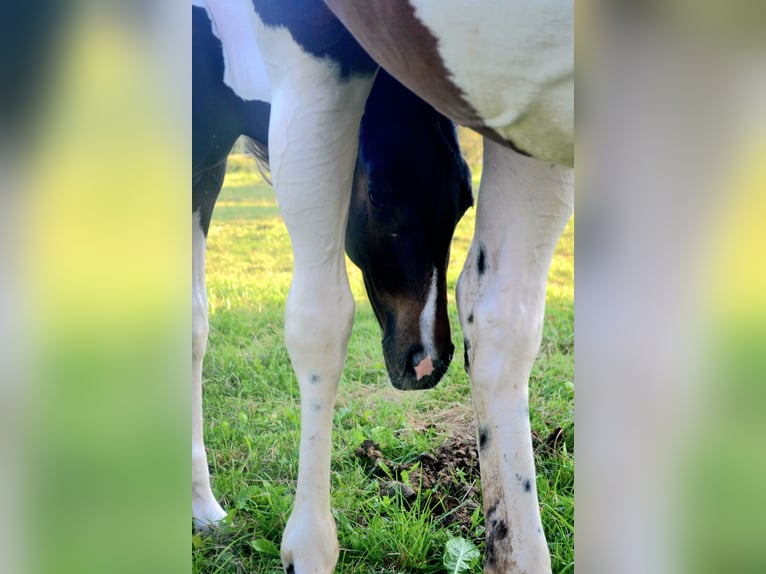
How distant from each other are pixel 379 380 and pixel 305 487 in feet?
1.61

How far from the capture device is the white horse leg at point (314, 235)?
3.84ft

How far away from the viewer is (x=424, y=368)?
1.46m

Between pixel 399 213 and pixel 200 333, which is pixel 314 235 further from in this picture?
pixel 200 333

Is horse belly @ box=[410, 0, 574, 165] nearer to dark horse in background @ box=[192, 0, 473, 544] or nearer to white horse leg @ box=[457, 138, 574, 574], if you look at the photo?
white horse leg @ box=[457, 138, 574, 574]

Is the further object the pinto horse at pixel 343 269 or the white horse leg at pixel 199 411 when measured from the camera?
the white horse leg at pixel 199 411

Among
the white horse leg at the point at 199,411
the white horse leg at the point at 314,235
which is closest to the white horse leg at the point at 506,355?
A: the white horse leg at the point at 314,235

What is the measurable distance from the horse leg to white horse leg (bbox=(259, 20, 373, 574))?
0.33 metres

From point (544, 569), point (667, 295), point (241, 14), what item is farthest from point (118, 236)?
point (241, 14)

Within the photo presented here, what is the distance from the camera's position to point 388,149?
4.58ft

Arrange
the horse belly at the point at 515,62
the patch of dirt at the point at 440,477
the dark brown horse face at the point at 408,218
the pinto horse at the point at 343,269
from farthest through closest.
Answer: the patch of dirt at the point at 440,477 → the dark brown horse face at the point at 408,218 → the pinto horse at the point at 343,269 → the horse belly at the point at 515,62

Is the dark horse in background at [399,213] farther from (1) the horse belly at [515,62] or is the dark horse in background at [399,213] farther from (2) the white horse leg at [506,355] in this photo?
(1) the horse belly at [515,62]

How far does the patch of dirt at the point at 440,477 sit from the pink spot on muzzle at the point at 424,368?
0.22m

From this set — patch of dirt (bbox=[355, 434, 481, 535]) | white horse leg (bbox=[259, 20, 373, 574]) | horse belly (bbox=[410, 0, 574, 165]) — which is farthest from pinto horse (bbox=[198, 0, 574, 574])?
patch of dirt (bbox=[355, 434, 481, 535])

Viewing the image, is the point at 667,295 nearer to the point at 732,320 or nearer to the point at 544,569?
the point at 732,320
